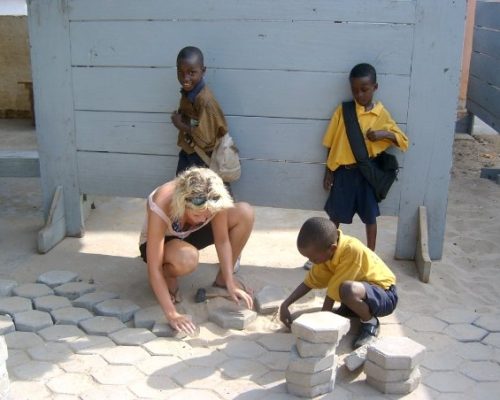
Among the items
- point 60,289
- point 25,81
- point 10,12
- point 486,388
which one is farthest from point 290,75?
point 10,12

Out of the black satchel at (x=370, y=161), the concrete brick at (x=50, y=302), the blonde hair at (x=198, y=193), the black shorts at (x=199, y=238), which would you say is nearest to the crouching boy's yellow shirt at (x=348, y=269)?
the blonde hair at (x=198, y=193)

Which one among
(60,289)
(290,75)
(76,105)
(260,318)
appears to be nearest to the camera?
(260,318)

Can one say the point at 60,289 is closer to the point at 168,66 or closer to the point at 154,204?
the point at 154,204

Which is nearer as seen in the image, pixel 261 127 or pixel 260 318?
pixel 260 318

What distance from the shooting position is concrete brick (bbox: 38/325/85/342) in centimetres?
335

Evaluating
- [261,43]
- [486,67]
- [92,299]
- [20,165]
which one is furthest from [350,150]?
[486,67]

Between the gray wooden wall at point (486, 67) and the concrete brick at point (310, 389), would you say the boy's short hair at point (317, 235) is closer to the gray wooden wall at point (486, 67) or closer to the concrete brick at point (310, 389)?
the concrete brick at point (310, 389)

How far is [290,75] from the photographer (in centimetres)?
413

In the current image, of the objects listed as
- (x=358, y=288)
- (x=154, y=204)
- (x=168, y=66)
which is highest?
(x=168, y=66)

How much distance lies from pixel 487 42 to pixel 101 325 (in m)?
6.27

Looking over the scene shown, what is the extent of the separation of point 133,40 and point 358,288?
7.64 ft

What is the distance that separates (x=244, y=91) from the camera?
4.21 metres

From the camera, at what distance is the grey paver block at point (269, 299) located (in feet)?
11.9

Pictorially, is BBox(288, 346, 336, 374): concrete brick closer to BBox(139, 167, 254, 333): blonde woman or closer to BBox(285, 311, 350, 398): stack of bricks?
BBox(285, 311, 350, 398): stack of bricks
